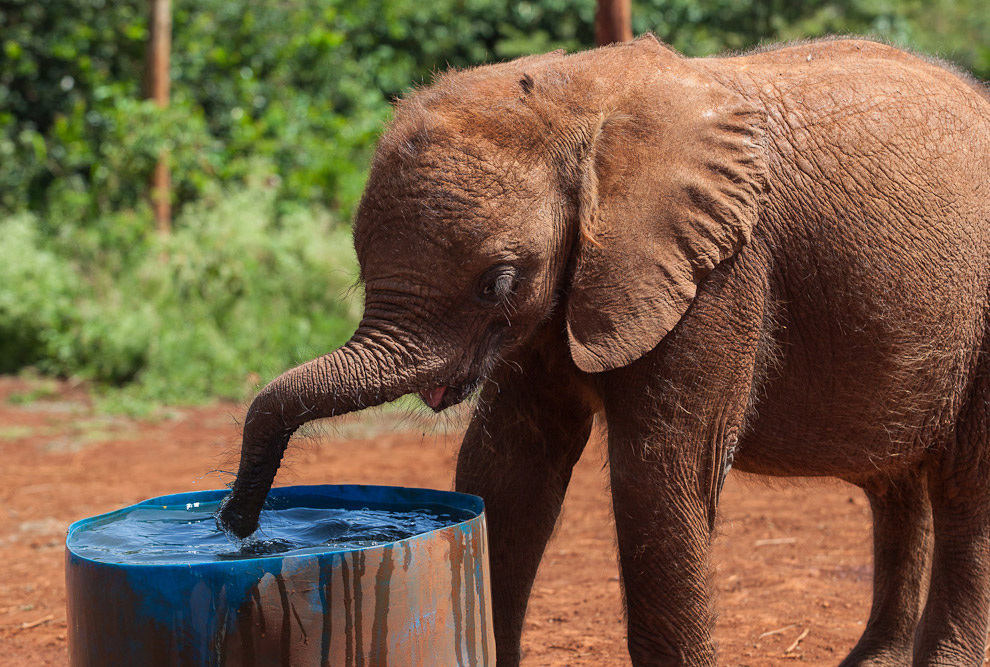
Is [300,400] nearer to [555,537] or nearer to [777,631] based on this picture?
[555,537]

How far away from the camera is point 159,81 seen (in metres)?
13.1

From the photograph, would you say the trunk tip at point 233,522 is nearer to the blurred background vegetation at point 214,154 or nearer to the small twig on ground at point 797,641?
the small twig on ground at point 797,641

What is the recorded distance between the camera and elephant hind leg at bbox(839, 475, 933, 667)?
4.43 meters

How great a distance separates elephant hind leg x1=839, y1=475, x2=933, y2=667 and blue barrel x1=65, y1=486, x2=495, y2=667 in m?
2.31

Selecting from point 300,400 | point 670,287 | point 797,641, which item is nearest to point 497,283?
point 670,287

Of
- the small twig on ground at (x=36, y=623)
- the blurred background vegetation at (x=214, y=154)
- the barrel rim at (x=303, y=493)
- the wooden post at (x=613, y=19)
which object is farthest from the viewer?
the blurred background vegetation at (x=214, y=154)

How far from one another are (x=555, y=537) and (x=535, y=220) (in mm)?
1505

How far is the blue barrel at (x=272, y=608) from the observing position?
101 inches

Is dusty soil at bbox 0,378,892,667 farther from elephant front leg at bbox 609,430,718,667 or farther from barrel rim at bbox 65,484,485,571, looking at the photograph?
elephant front leg at bbox 609,430,718,667

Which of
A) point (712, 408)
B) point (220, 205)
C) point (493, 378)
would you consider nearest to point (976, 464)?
point (712, 408)

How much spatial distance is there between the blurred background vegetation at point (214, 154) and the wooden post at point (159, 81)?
A: 0.55 feet


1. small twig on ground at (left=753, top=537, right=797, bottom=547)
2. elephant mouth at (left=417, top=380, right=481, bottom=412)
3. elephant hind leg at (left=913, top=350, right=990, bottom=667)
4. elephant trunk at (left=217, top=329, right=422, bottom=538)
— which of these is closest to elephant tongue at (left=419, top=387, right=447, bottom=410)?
elephant mouth at (left=417, top=380, right=481, bottom=412)

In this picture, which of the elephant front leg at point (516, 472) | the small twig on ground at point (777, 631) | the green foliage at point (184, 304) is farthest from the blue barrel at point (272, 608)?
the green foliage at point (184, 304)

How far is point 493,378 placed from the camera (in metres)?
3.77
